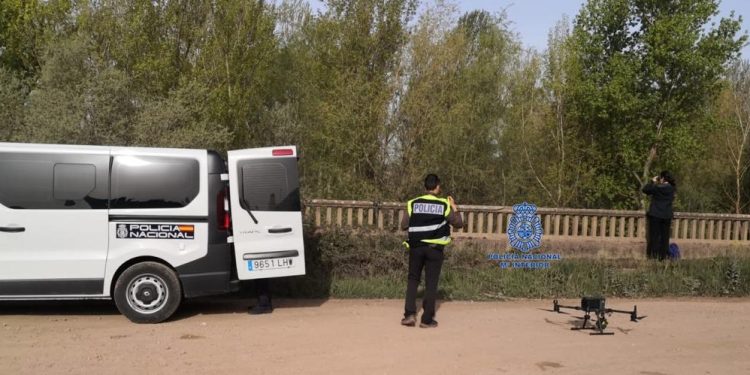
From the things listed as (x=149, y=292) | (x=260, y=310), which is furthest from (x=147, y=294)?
(x=260, y=310)

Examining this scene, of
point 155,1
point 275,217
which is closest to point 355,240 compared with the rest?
point 275,217

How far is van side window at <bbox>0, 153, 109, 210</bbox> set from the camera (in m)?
7.56

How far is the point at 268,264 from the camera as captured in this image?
798cm

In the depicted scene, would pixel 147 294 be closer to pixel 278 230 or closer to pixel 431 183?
pixel 278 230

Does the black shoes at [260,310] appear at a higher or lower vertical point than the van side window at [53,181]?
lower

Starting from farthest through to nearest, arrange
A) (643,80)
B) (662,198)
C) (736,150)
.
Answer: (736,150)
(643,80)
(662,198)

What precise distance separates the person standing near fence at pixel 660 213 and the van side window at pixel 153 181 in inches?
348

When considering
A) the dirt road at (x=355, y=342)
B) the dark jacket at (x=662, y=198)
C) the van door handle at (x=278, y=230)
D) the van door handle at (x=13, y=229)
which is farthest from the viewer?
the dark jacket at (x=662, y=198)

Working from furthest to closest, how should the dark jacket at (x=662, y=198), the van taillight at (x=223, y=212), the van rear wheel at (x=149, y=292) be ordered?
the dark jacket at (x=662, y=198), the van taillight at (x=223, y=212), the van rear wheel at (x=149, y=292)

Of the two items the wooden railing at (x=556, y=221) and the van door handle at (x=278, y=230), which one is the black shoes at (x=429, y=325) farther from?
the wooden railing at (x=556, y=221)

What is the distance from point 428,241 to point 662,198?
22.4 ft

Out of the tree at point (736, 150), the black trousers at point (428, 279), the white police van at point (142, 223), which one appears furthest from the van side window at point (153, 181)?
the tree at point (736, 150)

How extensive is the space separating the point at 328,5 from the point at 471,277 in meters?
8.19

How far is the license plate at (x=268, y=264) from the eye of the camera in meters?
7.94
